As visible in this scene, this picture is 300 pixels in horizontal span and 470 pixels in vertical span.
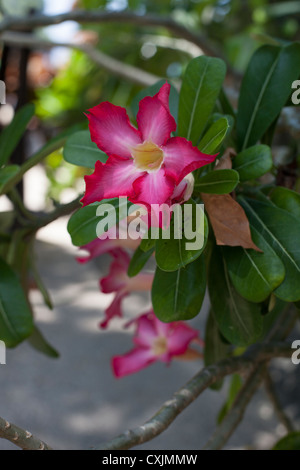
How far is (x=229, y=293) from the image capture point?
0.62 meters

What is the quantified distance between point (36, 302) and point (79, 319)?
0.16 metres

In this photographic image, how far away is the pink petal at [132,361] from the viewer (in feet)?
2.76

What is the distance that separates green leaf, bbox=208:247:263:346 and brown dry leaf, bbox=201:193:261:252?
0.18ft

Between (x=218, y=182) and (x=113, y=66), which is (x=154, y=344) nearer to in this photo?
(x=218, y=182)

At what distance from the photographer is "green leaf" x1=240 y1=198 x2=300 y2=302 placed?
1.73 ft

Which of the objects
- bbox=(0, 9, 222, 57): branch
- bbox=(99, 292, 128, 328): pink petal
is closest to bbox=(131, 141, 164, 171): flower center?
bbox=(99, 292, 128, 328): pink petal

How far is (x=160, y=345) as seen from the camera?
2.83 ft

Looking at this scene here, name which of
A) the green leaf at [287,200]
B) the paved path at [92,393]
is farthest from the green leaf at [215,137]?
the paved path at [92,393]

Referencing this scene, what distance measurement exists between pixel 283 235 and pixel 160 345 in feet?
1.22

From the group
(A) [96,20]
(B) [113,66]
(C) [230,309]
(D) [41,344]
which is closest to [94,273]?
(B) [113,66]

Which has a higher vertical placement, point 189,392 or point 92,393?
point 189,392

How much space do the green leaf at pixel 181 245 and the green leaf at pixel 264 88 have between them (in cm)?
19
